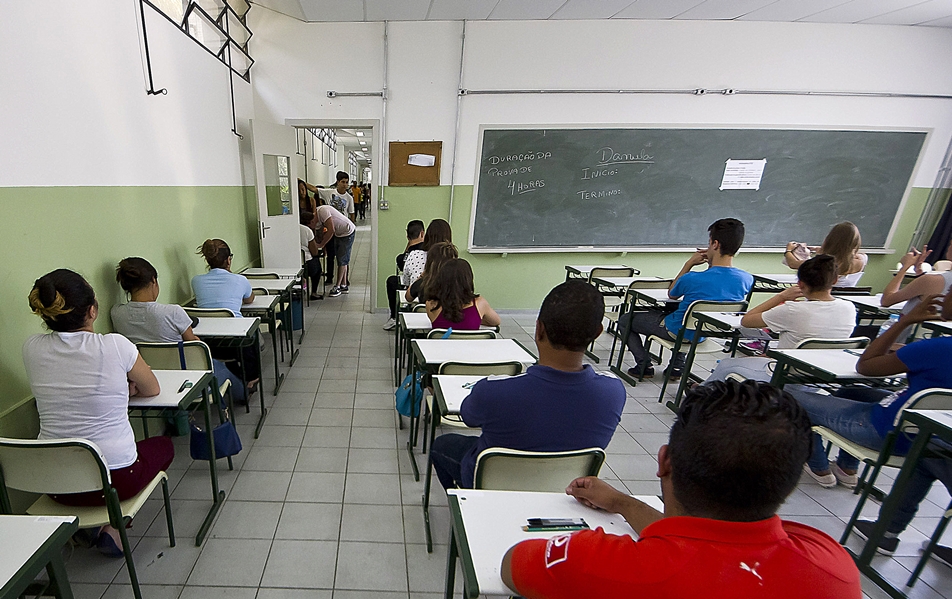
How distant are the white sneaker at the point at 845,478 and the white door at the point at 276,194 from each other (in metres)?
5.03

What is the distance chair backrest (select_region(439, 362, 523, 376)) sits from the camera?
1867 millimetres

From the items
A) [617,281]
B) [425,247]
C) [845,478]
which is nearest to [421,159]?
[425,247]

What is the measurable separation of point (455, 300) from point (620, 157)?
3.43 meters

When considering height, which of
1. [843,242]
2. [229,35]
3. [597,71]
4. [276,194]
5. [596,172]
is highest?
[597,71]

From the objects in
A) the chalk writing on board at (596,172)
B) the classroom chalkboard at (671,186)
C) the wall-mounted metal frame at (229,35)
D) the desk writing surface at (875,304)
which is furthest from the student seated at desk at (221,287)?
the desk writing surface at (875,304)

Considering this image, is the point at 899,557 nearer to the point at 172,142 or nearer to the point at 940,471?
the point at 940,471

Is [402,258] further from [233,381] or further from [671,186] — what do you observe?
[671,186]

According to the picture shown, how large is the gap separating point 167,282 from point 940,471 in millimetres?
4214

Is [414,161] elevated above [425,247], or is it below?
above

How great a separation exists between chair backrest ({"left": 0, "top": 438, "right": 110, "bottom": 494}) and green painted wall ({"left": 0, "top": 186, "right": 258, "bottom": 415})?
54 centimetres

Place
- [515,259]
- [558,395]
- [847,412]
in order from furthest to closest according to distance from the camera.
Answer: [515,259] < [847,412] < [558,395]

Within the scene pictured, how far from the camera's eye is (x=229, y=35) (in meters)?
3.90

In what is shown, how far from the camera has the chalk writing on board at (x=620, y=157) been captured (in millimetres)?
4766

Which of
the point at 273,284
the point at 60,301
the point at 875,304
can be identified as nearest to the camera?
the point at 60,301
